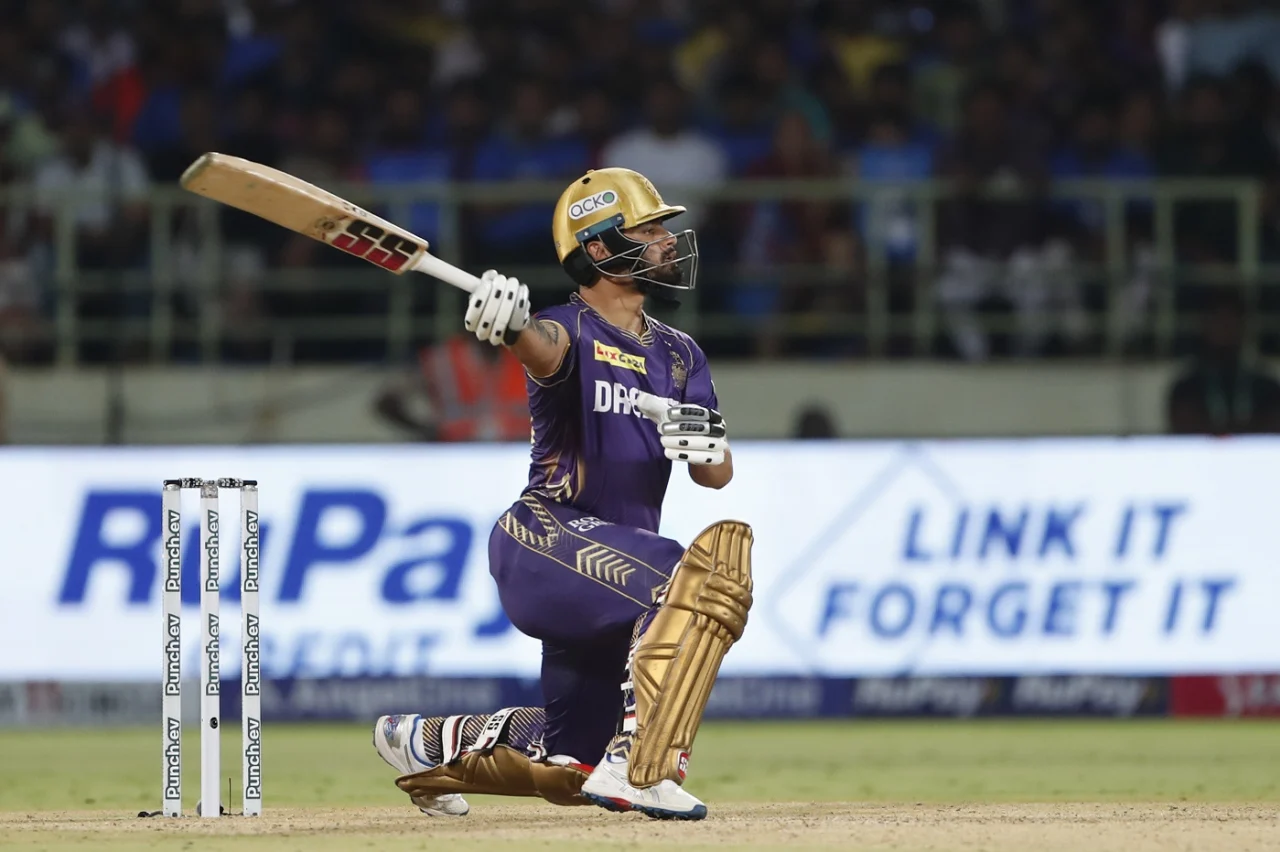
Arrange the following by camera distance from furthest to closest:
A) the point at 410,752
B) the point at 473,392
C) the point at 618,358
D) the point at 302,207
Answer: the point at 473,392 < the point at 410,752 < the point at 618,358 < the point at 302,207

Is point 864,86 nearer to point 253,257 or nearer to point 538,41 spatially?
point 538,41

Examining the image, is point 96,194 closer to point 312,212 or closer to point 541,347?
point 312,212

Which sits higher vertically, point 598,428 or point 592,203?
point 592,203

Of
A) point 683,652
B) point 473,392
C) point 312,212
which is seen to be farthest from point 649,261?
point 473,392

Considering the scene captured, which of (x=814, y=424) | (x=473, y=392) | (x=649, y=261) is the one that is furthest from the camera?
(x=473, y=392)

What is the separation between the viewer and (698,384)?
7211mm

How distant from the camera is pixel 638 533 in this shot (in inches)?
267

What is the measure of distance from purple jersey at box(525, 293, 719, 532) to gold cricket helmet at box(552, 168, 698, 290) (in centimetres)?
17

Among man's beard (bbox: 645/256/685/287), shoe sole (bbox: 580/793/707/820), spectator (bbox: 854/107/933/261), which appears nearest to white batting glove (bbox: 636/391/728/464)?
man's beard (bbox: 645/256/685/287)

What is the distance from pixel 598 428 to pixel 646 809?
1231 mm

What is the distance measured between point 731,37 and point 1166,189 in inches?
133

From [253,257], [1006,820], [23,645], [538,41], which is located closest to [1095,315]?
[538,41]

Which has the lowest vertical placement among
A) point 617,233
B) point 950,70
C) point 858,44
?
point 617,233

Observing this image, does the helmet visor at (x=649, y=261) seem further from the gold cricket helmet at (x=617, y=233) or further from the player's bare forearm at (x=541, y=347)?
the player's bare forearm at (x=541, y=347)
